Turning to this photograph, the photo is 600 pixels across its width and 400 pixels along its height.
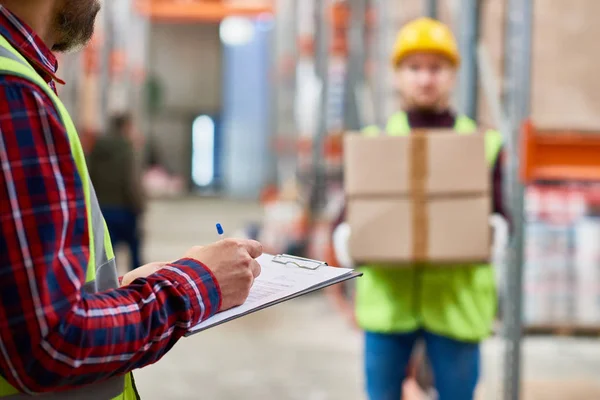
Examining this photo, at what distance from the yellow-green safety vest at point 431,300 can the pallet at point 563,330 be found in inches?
142

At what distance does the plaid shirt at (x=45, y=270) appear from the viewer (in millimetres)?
1058

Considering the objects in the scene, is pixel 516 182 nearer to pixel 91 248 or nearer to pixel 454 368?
pixel 454 368

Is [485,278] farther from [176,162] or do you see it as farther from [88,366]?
[176,162]

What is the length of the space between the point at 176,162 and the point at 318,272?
25.3m

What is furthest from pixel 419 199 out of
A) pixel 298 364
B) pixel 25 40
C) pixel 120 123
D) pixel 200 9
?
pixel 200 9

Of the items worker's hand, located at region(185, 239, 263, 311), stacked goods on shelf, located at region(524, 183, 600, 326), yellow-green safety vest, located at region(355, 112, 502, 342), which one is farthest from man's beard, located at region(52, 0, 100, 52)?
stacked goods on shelf, located at region(524, 183, 600, 326)

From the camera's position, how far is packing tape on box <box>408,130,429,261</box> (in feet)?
9.67

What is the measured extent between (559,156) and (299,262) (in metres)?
2.68

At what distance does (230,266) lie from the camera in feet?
4.40

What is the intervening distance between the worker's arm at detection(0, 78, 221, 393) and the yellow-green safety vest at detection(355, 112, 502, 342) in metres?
2.03

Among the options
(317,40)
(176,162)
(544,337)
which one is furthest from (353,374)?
(176,162)

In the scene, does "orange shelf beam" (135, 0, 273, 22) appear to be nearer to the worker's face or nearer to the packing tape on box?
the worker's face

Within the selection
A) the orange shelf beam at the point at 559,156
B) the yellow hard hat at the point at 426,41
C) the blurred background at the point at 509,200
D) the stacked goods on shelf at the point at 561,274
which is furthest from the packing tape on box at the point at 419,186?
the stacked goods on shelf at the point at 561,274

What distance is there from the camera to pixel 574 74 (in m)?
5.05
